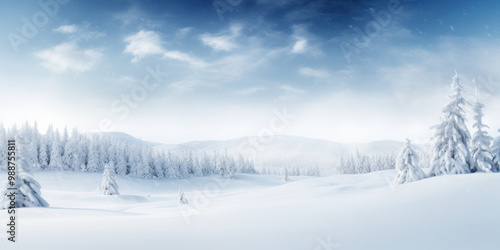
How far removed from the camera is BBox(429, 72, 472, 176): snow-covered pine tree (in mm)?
20266

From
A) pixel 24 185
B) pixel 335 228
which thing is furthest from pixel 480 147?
pixel 24 185

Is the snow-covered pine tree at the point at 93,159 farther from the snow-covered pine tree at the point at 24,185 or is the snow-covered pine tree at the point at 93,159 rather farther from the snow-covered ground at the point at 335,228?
the snow-covered ground at the point at 335,228

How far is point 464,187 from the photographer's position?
436 inches

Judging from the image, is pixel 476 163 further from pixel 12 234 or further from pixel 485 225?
pixel 12 234

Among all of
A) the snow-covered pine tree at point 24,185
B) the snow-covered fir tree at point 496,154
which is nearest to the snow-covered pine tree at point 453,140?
the snow-covered fir tree at point 496,154

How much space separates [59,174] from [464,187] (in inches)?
3394

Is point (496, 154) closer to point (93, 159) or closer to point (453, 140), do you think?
point (453, 140)

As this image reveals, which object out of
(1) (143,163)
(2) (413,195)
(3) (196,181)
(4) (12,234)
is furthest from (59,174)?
(2) (413,195)

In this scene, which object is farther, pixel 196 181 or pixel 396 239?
pixel 196 181

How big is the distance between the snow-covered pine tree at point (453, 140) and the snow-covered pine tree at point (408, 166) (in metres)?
0.90

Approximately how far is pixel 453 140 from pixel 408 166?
3.49 metres

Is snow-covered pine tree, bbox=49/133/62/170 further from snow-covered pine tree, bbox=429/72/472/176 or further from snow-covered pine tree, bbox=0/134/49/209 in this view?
snow-covered pine tree, bbox=429/72/472/176

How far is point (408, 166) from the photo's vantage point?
72.4 feet

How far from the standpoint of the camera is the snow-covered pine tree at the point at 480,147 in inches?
818
